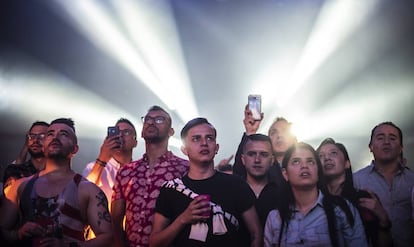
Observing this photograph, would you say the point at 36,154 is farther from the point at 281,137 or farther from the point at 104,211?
the point at 281,137

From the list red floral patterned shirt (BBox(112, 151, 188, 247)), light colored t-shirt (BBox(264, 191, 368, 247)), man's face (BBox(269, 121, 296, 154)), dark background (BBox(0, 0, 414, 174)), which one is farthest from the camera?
dark background (BBox(0, 0, 414, 174))

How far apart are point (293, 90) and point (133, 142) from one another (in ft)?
9.99

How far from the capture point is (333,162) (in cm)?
300

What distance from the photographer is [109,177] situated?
3914mm

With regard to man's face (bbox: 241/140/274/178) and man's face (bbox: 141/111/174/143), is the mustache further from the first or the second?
man's face (bbox: 241/140/274/178)

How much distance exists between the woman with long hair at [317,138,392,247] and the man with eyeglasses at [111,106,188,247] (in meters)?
1.03

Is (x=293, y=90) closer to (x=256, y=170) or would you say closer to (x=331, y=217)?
(x=256, y=170)

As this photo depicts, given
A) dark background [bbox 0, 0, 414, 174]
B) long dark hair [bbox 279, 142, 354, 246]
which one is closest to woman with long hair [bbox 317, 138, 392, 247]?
long dark hair [bbox 279, 142, 354, 246]

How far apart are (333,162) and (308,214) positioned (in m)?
0.68

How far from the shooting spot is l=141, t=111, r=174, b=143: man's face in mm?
3285

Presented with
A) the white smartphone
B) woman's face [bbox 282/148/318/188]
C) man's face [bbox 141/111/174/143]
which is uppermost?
the white smartphone

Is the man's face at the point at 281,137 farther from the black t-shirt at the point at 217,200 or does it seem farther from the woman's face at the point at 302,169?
the black t-shirt at the point at 217,200

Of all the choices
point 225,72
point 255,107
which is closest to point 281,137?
point 255,107

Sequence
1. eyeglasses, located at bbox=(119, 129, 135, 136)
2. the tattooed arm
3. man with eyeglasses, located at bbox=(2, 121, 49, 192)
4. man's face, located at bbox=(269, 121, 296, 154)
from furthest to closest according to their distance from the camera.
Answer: eyeglasses, located at bbox=(119, 129, 135, 136)
man's face, located at bbox=(269, 121, 296, 154)
man with eyeglasses, located at bbox=(2, 121, 49, 192)
the tattooed arm
